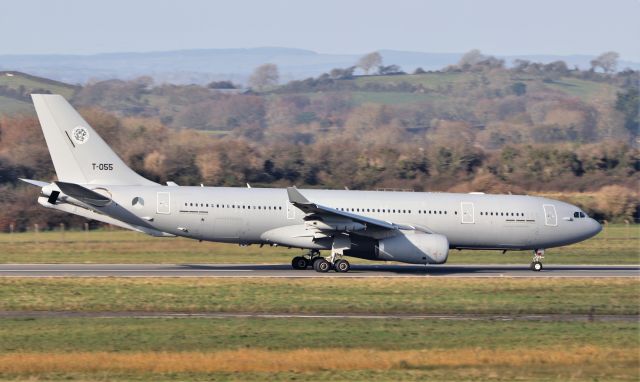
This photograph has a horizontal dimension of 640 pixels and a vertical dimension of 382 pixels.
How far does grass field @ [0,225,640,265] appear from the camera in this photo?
43.8 meters

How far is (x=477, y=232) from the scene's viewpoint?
40.5 metres

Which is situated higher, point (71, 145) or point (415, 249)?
point (71, 145)

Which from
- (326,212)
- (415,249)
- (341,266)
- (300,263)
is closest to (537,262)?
(415,249)

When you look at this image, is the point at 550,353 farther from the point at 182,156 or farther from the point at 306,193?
the point at 182,156

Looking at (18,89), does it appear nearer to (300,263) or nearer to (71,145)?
(71,145)

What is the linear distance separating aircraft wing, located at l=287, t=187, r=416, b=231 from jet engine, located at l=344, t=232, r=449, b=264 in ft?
1.80

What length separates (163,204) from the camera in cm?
3844

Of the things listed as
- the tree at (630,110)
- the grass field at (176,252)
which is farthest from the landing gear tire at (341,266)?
the tree at (630,110)

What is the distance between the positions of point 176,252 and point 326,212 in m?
11.5

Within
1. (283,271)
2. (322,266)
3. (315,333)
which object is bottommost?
(315,333)

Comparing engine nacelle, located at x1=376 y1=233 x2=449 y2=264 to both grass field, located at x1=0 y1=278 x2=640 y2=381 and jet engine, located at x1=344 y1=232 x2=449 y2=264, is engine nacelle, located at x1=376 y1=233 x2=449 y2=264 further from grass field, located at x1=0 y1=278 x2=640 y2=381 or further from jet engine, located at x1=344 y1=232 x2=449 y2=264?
grass field, located at x1=0 y1=278 x2=640 y2=381

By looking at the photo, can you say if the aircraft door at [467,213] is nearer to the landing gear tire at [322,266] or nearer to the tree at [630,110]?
the landing gear tire at [322,266]

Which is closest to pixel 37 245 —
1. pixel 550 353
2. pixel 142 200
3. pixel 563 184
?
pixel 142 200

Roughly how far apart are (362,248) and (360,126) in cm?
12213
